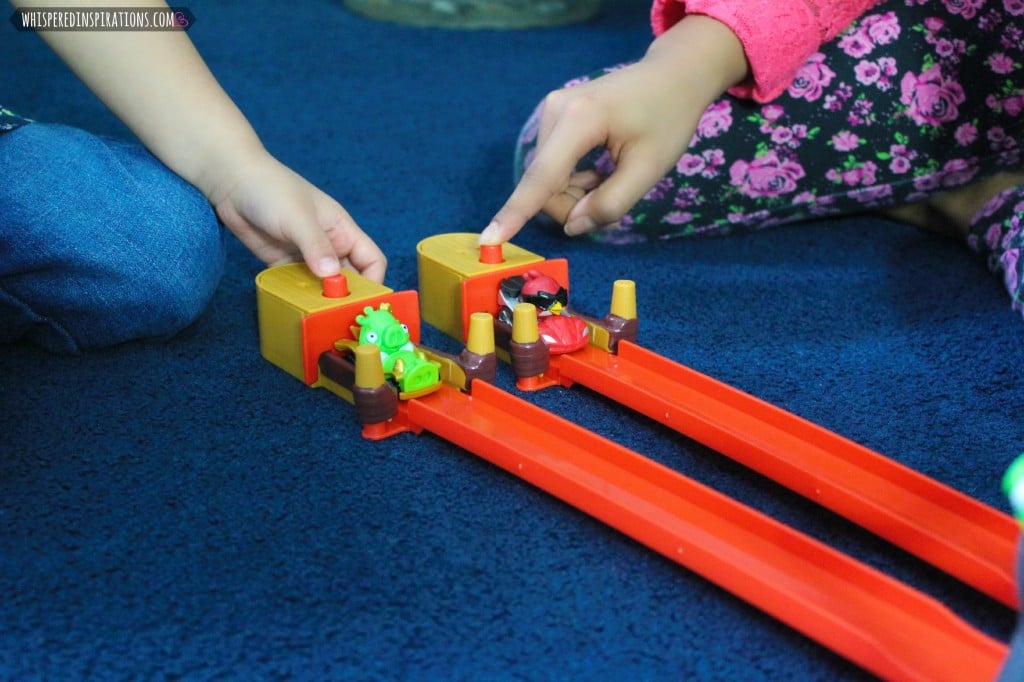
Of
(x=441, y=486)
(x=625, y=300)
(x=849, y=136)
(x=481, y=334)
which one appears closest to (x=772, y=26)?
(x=849, y=136)

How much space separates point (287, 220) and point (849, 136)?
639 millimetres

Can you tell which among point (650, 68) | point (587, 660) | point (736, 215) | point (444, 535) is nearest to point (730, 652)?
point (587, 660)

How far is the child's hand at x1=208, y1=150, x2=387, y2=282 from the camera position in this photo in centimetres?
81

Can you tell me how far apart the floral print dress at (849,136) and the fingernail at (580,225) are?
0.17m

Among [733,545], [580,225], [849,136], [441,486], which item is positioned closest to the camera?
[733,545]

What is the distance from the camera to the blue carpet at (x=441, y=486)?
0.53 m

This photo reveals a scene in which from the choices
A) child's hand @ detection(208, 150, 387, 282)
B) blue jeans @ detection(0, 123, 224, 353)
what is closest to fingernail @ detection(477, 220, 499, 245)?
child's hand @ detection(208, 150, 387, 282)

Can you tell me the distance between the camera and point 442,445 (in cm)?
72

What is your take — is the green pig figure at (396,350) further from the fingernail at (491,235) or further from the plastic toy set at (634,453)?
the fingernail at (491,235)

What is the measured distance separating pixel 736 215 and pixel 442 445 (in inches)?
21.5

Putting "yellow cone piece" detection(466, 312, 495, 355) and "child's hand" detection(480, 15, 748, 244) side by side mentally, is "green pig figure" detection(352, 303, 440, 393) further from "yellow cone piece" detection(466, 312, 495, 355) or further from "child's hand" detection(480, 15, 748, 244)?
"child's hand" detection(480, 15, 748, 244)

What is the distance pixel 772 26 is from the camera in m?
0.99

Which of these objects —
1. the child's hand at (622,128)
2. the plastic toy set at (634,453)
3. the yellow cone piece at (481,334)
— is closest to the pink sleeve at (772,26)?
the child's hand at (622,128)

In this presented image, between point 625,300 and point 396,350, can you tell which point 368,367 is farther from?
point 625,300
